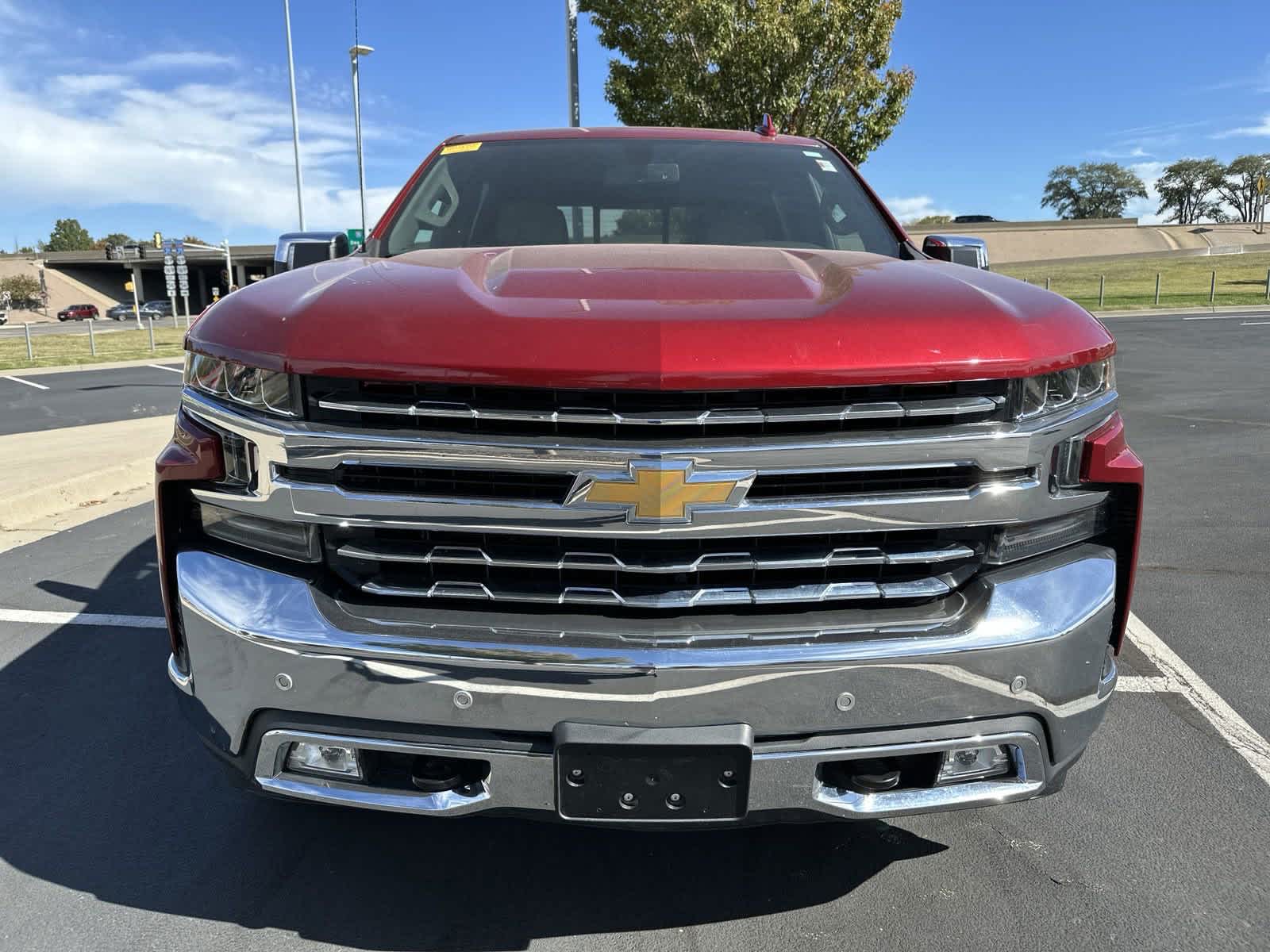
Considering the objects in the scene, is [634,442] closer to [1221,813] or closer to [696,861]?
[696,861]

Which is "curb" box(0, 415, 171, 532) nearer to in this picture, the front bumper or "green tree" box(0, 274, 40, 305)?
the front bumper

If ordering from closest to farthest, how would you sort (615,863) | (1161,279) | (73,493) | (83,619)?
1. (615,863)
2. (83,619)
3. (73,493)
4. (1161,279)

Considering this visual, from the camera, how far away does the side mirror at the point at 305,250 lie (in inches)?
124

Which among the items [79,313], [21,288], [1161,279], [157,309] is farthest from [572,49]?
[21,288]

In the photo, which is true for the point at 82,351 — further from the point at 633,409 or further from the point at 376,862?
the point at 633,409

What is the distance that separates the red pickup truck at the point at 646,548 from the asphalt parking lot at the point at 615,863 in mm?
468

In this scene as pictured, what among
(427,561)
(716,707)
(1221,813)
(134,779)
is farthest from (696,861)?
(134,779)

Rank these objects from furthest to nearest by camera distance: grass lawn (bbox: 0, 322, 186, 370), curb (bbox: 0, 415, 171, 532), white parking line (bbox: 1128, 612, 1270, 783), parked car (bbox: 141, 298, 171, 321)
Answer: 1. parked car (bbox: 141, 298, 171, 321)
2. grass lawn (bbox: 0, 322, 186, 370)
3. curb (bbox: 0, 415, 171, 532)
4. white parking line (bbox: 1128, 612, 1270, 783)

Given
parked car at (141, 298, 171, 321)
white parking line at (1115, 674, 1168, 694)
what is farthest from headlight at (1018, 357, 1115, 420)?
parked car at (141, 298, 171, 321)

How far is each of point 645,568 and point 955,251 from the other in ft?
6.77

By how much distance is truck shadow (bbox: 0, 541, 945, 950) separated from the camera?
2.19 metres

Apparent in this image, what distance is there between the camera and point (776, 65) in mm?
15891

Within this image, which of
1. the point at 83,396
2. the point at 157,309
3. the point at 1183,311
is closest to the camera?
the point at 83,396

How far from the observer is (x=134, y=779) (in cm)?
282
